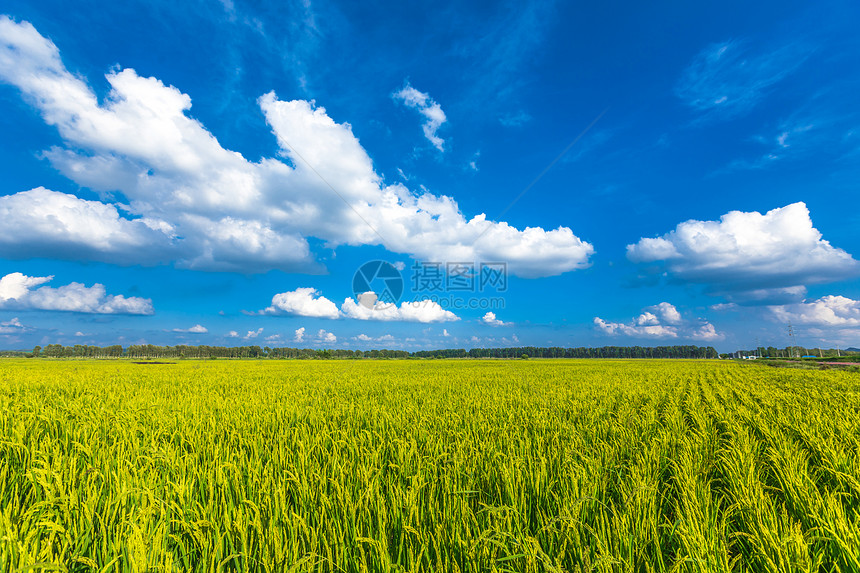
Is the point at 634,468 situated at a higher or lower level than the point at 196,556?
higher

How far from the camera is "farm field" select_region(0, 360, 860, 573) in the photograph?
1.86 meters

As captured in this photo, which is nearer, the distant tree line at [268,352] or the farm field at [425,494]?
the farm field at [425,494]

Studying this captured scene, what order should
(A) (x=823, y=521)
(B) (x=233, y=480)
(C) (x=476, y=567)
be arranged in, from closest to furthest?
(C) (x=476, y=567)
(A) (x=823, y=521)
(B) (x=233, y=480)

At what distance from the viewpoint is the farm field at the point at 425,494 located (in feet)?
6.10

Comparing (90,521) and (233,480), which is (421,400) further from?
(90,521)

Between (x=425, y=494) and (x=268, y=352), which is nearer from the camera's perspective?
(x=425, y=494)

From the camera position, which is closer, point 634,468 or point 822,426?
point 634,468

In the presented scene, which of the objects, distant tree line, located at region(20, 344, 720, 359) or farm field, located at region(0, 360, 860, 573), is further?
distant tree line, located at region(20, 344, 720, 359)

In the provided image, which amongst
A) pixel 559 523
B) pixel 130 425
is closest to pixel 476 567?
pixel 559 523

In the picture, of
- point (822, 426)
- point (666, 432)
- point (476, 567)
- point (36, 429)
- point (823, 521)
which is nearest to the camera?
point (476, 567)

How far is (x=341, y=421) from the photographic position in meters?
5.39

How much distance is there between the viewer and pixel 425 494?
2727 millimetres

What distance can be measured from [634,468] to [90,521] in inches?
149

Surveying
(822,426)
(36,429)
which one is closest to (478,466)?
(822,426)
